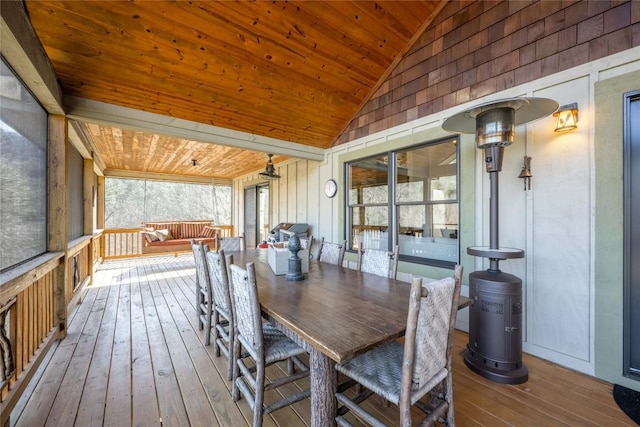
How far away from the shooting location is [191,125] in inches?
137

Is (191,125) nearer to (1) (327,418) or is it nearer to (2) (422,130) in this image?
(2) (422,130)

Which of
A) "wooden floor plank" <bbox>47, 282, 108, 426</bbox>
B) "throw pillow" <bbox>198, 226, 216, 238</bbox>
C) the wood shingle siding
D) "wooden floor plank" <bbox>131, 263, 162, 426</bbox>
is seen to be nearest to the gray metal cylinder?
the wood shingle siding

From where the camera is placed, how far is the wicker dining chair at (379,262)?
2.42m

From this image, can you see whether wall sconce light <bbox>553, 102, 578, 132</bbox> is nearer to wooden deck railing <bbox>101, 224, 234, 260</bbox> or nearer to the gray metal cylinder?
the gray metal cylinder

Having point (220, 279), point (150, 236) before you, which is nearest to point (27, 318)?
point (220, 279)

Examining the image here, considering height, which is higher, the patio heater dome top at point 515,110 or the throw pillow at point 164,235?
the patio heater dome top at point 515,110

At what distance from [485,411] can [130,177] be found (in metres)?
9.12

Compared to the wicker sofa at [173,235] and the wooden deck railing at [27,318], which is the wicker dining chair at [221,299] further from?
the wicker sofa at [173,235]

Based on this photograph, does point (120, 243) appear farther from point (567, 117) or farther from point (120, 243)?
point (567, 117)

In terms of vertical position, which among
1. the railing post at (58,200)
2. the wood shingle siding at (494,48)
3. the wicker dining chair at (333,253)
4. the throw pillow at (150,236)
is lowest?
the throw pillow at (150,236)

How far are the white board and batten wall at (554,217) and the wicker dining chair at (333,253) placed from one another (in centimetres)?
130

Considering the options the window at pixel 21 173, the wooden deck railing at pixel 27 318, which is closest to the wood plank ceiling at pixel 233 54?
the window at pixel 21 173

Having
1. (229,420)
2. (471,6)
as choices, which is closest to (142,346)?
(229,420)

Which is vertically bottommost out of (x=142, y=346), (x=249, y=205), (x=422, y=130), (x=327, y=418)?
(x=142, y=346)
